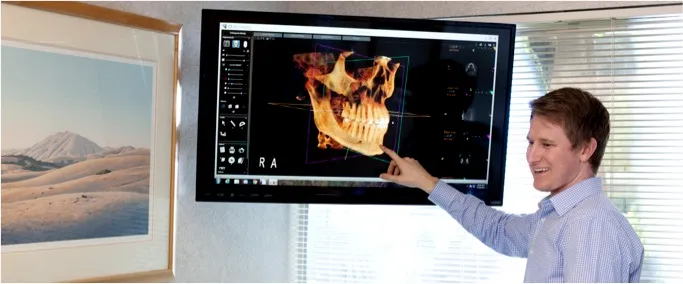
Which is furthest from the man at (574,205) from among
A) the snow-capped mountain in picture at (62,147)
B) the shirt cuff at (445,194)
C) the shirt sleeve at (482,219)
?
the snow-capped mountain in picture at (62,147)

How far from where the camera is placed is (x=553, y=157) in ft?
7.37

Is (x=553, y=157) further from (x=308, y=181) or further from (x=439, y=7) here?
(x=439, y=7)

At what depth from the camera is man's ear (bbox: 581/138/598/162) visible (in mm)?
2240

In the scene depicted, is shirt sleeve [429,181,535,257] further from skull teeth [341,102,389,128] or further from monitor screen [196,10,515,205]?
skull teeth [341,102,389,128]

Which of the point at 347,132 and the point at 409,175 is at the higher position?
the point at 347,132

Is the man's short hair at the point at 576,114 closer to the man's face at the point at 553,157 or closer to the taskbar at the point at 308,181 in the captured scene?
the man's face at the point at 553,157

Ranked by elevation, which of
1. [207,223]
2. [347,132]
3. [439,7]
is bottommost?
[207,223]

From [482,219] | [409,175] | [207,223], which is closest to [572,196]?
[482,219]

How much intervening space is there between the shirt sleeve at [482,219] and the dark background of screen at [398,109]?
0.29ft

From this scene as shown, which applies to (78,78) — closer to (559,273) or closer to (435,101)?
(435,101)

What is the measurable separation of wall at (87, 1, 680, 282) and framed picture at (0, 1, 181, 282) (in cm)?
10

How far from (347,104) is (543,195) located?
0.82 meters

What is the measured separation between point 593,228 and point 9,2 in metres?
1.49

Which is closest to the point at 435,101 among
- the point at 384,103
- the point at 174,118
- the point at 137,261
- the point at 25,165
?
the point at 384,103
